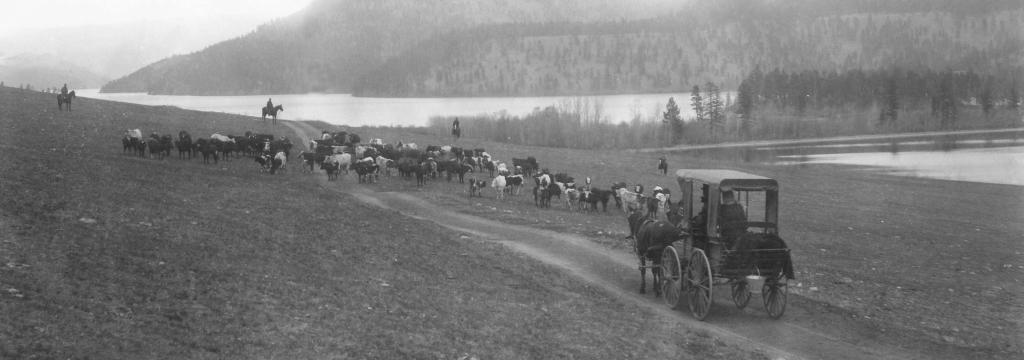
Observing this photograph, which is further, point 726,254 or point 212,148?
point 212,148

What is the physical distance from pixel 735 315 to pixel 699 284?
137 centimetres

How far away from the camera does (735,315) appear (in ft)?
55.1

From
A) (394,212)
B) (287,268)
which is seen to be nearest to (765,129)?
(394,212)

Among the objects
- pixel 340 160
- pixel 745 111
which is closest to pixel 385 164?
pixel 340 160

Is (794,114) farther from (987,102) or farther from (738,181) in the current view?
(738,181)

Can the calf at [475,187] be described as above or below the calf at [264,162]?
below

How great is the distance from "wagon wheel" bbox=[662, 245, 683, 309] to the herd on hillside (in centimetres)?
1555

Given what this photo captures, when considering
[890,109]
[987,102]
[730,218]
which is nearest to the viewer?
[730,218]

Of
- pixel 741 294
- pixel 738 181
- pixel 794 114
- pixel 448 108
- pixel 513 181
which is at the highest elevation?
pixel 448 108

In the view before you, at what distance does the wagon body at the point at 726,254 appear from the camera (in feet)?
51.1

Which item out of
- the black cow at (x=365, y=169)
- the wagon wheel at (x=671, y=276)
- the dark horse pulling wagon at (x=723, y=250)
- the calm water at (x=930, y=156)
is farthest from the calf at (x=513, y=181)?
the calm water at (x=930, y=156)

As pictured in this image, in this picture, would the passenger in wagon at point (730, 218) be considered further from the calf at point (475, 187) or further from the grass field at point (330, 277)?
the calf at point (475, 187)

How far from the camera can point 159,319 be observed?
11.6 metres

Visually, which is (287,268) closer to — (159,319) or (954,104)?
(159,319)
